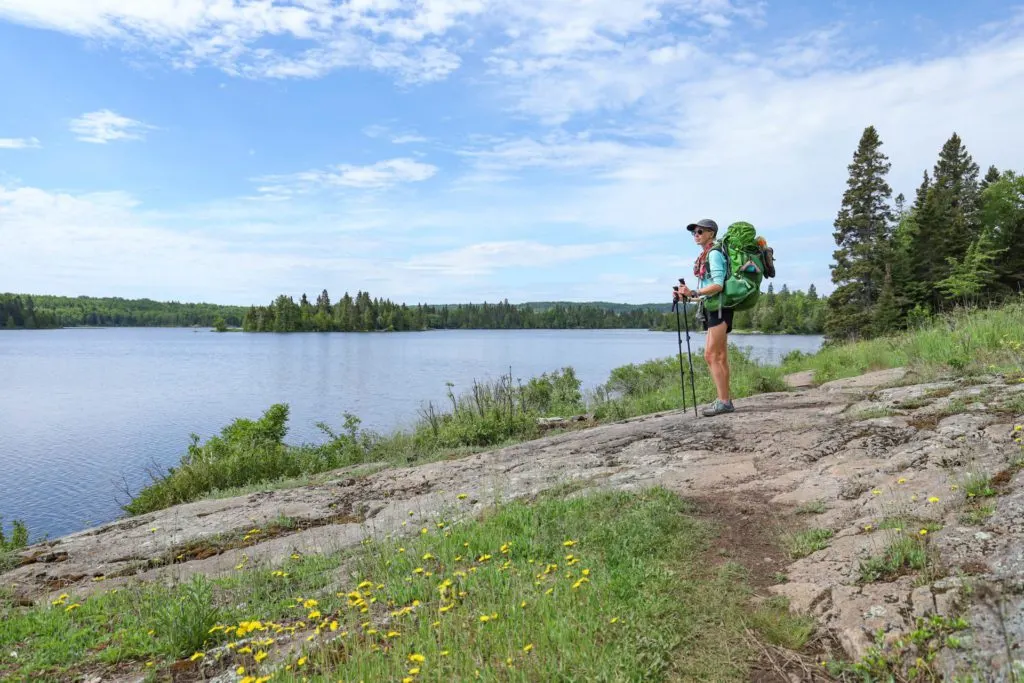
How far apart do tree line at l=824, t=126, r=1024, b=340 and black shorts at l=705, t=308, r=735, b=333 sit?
108 feet

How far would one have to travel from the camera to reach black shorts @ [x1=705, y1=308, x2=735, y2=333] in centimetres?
803

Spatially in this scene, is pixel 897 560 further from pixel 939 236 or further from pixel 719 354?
pixel 939 236

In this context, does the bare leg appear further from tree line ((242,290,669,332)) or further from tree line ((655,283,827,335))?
tree line ((242,290,669,332))

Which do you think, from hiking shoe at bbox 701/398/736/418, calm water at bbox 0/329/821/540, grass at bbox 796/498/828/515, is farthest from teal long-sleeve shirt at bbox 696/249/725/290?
calm water at bbox 0/329/821/540

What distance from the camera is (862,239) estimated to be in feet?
133

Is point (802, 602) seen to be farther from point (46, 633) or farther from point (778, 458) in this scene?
point (46, 633)

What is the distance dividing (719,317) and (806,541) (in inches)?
167

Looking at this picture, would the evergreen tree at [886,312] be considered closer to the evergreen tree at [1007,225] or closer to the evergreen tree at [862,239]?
the evergreen tree at [862,239]

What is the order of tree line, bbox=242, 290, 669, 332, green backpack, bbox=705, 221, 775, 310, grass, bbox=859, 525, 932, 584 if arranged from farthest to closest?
tree line, bbox=242, 290, 669, 332 → green backpack, bbox=705, 221, 775, 310 → grass, bbox=859, 525, 932, 584

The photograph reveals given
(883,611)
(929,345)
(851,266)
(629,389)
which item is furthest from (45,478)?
(851,266)

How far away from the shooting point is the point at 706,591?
12.4ft

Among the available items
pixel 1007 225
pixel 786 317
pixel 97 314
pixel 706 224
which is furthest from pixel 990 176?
pixel 97 314

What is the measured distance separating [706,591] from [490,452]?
5.39 meters

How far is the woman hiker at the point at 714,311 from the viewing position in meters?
7.95
